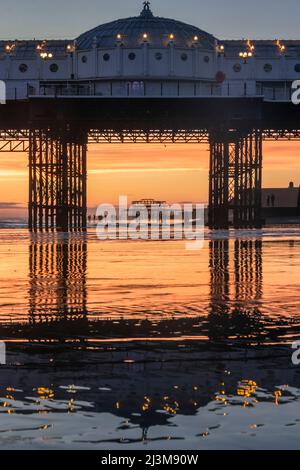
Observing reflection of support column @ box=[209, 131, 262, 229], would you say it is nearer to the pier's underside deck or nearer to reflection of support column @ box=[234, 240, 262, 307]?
the pier's underside deck

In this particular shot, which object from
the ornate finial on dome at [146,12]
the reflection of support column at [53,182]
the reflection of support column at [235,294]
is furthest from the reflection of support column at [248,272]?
the ornate finial on dome at [146,12]

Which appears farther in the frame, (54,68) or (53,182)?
(54,68)

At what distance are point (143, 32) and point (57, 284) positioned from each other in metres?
94.1

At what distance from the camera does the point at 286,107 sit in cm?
7950

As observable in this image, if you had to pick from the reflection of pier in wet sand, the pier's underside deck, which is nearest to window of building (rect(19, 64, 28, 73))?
the pier's underside deck

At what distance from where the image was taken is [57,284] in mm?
25828

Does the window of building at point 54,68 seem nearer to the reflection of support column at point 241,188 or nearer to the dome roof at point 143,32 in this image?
the dome roof at point 143,32

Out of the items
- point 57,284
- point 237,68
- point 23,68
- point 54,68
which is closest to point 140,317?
point 57,284

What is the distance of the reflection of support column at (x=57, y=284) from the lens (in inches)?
754

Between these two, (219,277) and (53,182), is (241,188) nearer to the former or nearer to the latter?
(53,182)

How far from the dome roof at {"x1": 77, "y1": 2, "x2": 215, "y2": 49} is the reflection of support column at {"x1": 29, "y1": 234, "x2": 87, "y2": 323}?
2968 inches

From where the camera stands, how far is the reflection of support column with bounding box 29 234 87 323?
62.8ft

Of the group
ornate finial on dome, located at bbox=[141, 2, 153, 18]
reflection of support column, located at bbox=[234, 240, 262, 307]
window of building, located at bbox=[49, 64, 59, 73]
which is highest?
ornate finial on dome, located at bbox=[141, 2, 153, 18]

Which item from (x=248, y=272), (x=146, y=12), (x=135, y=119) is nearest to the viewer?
(x=248, y=272)
